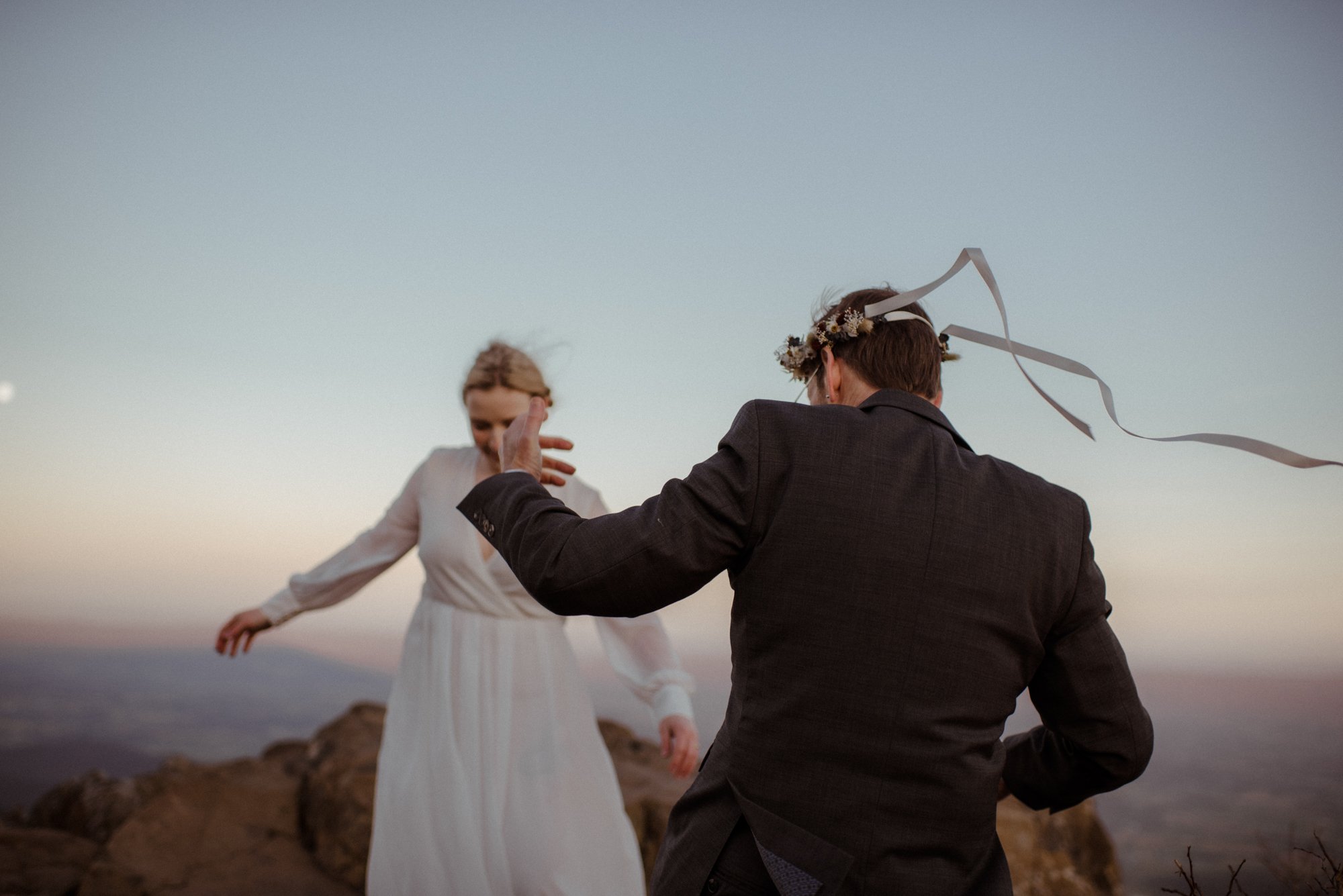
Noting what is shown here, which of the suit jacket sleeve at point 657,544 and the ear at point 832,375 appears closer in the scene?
the suit jacket sleeve at point 657,544

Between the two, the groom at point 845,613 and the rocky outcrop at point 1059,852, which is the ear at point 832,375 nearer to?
the groom at point 845,613

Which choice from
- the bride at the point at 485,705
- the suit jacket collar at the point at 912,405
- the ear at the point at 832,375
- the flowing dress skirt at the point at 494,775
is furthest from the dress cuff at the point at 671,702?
the suit jacket collar at the point at 912,405

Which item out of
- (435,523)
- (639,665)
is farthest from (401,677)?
(639,665)

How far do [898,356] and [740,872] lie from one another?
90 cm

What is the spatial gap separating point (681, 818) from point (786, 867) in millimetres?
225

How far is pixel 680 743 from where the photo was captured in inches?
126

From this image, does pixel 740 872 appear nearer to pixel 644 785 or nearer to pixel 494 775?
pixel 494 775

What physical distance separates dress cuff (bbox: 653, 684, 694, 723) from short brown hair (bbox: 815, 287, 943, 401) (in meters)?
1.85

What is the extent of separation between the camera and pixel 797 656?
147cm

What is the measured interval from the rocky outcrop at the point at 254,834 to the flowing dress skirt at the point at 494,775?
4.32 ft

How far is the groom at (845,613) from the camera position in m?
1.44

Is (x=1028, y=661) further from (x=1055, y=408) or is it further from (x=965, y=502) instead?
(x=1055, y=408)

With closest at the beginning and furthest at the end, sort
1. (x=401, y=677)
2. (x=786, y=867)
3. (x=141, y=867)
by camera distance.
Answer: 1. (x=786, y=867)
2. (x=401, y=677)
3. (x=141, y=867)

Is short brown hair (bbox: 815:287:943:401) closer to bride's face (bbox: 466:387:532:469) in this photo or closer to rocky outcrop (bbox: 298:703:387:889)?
bride's face (bbox: 466:387:532:469)
